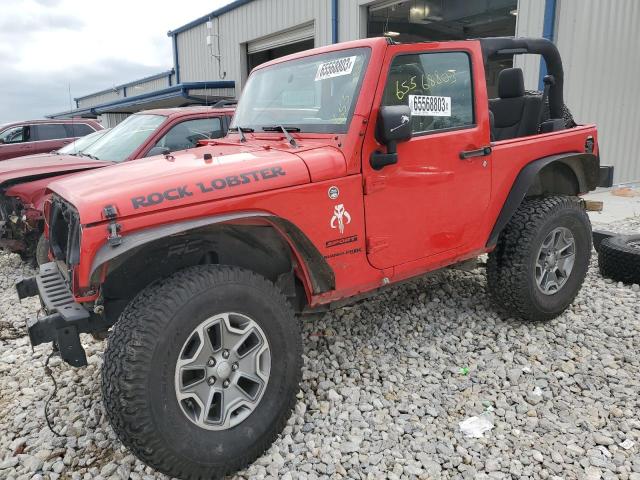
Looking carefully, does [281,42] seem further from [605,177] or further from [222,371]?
[222,371]

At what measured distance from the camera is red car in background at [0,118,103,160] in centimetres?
970

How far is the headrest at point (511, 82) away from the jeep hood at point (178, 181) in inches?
89.3

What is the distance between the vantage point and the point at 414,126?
10.0ft

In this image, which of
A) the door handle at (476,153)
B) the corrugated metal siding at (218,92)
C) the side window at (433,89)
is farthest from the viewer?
the corrugated metal siding at (218,92)

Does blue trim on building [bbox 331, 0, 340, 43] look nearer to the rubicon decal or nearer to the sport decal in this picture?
the sport decal

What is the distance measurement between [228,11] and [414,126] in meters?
14.1

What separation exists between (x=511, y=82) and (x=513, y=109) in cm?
52

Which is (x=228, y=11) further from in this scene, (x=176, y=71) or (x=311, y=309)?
(x=311, y=309)

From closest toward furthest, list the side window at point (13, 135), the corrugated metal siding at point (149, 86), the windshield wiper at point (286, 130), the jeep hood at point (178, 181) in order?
the jeep hood at point (178, 181), the windshield wiper at point (286, 130), the side window at point (13, 135), the corrugated metal siding at point (149, 86)

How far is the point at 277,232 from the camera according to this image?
263 centimetres

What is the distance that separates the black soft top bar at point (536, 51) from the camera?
11.9ft

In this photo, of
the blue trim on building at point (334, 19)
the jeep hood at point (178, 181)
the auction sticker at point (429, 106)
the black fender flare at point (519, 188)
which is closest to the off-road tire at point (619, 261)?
the black fender flare at point (519, 188)

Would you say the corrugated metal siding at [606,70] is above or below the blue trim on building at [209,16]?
below

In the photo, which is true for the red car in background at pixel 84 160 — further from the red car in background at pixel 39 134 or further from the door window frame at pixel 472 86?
the red car in background at pixel 39 134
